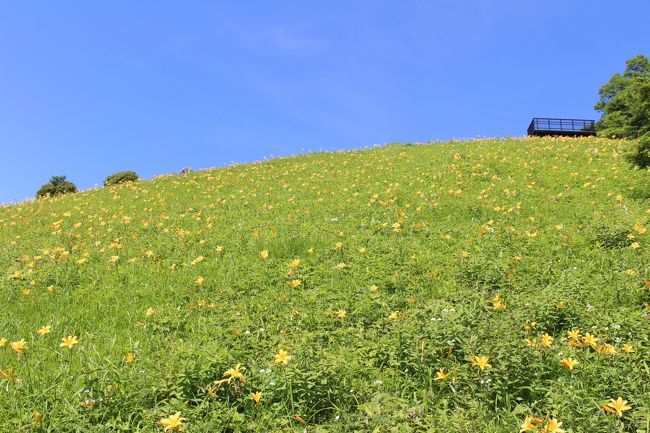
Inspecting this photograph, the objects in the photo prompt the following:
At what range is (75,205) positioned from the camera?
1523 centimetres

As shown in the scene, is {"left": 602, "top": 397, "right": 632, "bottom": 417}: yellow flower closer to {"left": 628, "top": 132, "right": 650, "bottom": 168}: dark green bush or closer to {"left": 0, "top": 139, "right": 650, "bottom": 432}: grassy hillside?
{"left": 0, "top": 139, "right": 650, "bottom": 432}: grassy hillside

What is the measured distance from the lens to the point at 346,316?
509 cm

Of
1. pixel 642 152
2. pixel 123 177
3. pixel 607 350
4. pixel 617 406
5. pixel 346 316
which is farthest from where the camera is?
pixel 123 177

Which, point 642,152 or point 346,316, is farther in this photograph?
point 642,152

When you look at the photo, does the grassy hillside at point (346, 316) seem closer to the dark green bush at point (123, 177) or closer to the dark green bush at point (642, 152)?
the dark green bush at point (642, 152)

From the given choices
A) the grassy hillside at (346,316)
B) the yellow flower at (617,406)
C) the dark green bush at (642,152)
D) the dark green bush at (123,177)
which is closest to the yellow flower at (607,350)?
the grassy hillside at (346,316)

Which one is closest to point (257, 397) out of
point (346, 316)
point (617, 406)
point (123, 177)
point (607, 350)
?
point (346, 316)

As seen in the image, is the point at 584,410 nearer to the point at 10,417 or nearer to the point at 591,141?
the point at 10,417

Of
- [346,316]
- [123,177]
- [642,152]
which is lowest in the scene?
[346,316]

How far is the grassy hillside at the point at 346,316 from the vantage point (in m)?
3.37

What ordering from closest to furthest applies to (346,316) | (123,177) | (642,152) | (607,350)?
(607,350) < (346,316) < (642,152) < (123,177)

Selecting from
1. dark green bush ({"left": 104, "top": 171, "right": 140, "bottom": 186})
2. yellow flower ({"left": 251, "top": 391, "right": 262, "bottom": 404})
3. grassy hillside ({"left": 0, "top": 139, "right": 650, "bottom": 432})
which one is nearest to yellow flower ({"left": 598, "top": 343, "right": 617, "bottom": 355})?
grassy hillside ({"left": 0, "top": 139, "right": 650, "bottom": 432})

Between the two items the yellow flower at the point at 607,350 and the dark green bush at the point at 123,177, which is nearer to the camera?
the yellow flower at the point at 607,350

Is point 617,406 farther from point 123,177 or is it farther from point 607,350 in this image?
point 123,177
